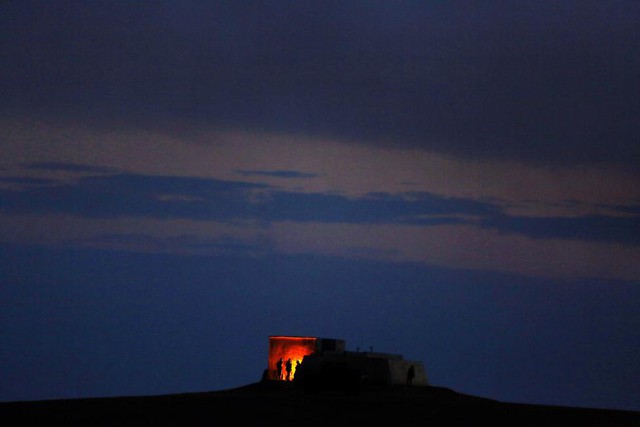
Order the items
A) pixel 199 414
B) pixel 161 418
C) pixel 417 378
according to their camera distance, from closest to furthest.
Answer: pixel 161 418
pixel 199 414
pixel 417 378

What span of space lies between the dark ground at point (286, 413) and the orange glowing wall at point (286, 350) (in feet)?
63.9

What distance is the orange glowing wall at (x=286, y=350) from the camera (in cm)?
4891

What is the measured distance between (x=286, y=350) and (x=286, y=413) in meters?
27.2

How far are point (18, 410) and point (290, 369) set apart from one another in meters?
29.0

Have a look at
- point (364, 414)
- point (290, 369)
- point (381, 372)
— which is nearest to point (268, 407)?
point (364, 414)

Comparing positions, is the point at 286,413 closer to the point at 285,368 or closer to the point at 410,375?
the point at 410,375

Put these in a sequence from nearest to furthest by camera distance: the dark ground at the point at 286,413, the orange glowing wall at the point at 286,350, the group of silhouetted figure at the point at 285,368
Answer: the dark ground at the point at 286,413 → the group of silhouetted figure at the point at 285,368 → the orange glowing wall at the point at 286,350

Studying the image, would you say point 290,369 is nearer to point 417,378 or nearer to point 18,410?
point 417,378

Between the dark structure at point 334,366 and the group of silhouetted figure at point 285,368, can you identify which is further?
the group of silhouetted figure at point 285,368

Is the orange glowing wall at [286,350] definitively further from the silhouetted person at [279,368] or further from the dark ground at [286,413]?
the dark ground at [286,413]

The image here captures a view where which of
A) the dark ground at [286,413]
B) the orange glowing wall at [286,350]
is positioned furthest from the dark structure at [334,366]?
the dark ground at [286,413]

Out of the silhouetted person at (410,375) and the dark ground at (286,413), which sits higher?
the silhouetted person at (410,375)

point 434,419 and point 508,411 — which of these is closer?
point 434,419

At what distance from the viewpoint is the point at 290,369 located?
160 feet
